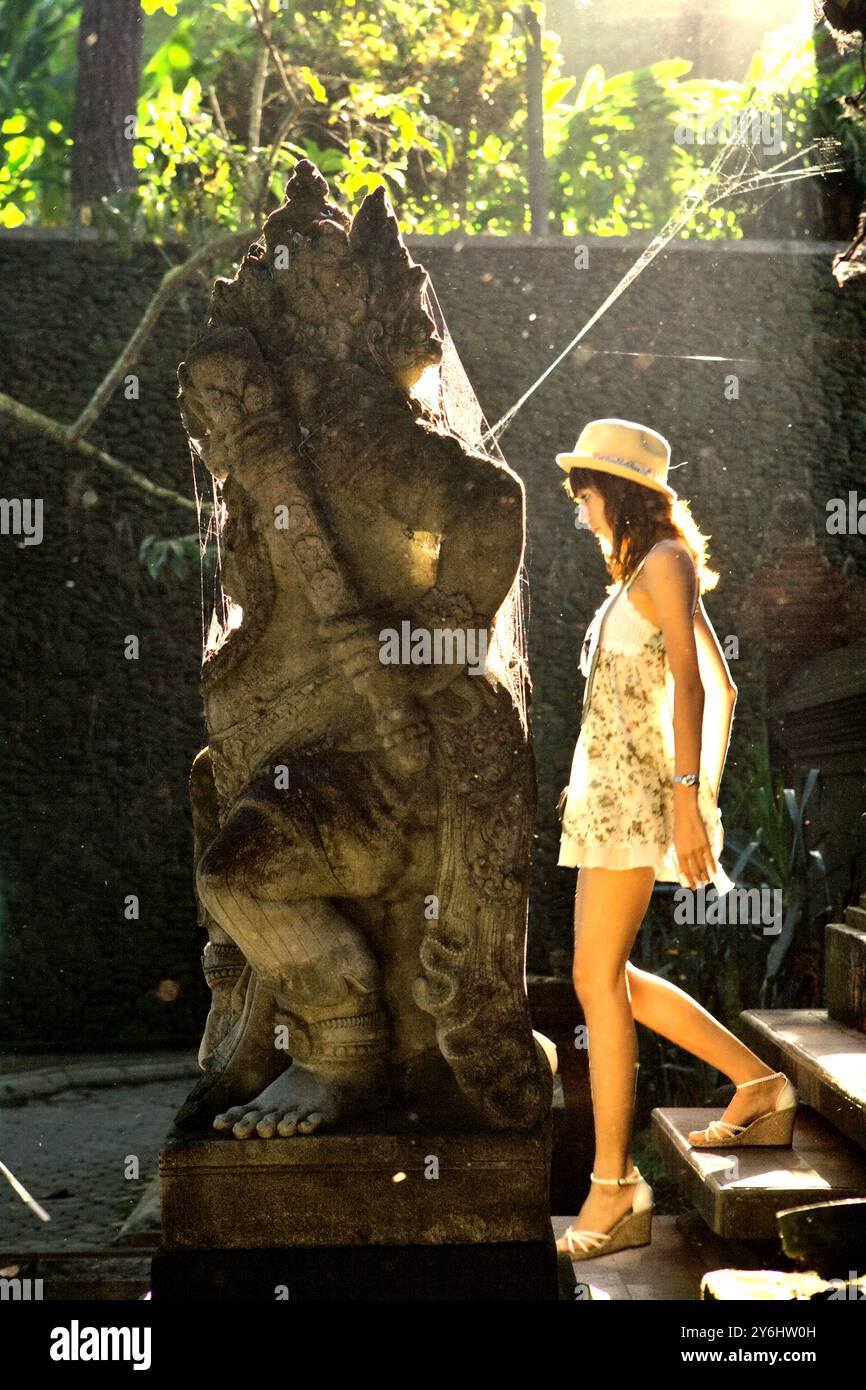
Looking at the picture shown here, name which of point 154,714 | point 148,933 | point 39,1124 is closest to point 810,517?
point 154,714

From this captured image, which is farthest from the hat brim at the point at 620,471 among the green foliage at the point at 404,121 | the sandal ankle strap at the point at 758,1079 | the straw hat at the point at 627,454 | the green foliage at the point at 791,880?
the green foliage at the point at 404,121

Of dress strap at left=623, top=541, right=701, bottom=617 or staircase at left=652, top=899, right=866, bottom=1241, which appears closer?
dress strap at left=623, top=541, right=701, bottom=617

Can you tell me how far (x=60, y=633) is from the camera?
9055 mm

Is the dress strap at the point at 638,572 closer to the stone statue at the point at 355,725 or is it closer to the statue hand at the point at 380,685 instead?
the stone statue at the point at 355,725

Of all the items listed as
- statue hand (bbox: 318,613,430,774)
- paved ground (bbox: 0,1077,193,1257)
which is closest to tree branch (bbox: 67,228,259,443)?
paved ground (bbox: 0,1077,193,1257)

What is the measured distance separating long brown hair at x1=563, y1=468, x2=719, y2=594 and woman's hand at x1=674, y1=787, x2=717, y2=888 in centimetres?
48

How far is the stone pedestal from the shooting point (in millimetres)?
2678

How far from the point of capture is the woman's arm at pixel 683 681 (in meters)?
2.88

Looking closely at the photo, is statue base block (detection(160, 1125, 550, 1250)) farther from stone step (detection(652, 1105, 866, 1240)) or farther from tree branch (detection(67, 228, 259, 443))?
tree branch (detection(67, 228, 259, 443))

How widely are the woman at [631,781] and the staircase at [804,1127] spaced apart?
0.81 ft

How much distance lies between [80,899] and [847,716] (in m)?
4.93

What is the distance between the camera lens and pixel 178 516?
9.27 m

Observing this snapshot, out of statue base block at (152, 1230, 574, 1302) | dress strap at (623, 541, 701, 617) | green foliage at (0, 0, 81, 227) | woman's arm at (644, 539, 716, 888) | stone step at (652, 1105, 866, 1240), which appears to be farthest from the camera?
green foliage at (0, 0, 81, 227)

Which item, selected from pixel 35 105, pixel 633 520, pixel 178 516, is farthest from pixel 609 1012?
pixel 35 105
